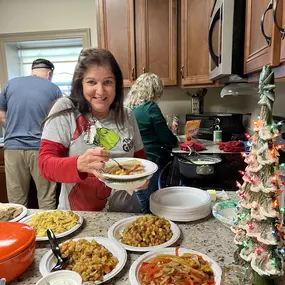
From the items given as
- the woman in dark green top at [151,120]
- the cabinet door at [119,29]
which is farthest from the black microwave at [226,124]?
the cabinet door at [119,29]

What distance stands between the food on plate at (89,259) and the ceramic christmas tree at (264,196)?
1.19 feet

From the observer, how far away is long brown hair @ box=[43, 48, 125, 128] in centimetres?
117

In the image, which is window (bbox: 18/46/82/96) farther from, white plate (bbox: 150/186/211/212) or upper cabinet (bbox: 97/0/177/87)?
white plate (bbox: 150/186/211/212)

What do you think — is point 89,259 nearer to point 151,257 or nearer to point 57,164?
point 151,257

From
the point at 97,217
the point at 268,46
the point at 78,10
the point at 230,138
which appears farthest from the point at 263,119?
the point at 78,10

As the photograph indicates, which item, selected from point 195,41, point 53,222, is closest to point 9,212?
point 53,222

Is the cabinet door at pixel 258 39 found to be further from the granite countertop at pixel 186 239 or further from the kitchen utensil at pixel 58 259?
the kitchen utensil at pixel 58 259

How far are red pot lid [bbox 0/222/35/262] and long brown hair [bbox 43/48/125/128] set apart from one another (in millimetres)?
517

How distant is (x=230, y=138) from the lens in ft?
8.38

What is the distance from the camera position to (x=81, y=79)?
1.19m

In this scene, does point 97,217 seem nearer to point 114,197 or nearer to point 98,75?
point 114,197

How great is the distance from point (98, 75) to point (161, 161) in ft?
4.56

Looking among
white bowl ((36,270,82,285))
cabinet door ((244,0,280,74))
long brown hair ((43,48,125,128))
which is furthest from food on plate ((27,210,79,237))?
cabinet door ((244,0,280,74))

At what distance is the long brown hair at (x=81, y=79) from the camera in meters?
1.17
